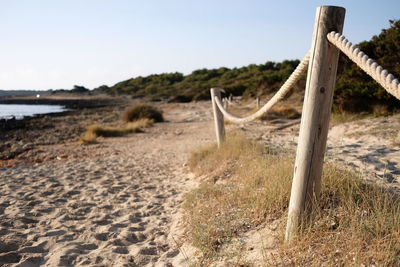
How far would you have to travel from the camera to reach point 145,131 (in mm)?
12406

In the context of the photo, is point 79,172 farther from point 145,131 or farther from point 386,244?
point 145,131

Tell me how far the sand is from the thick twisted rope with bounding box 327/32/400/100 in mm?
1368

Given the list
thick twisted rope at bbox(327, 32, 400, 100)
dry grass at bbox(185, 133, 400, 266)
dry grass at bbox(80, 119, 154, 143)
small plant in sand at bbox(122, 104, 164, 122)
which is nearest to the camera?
thick twisted rope at bbox(327, 32, 400, 100)

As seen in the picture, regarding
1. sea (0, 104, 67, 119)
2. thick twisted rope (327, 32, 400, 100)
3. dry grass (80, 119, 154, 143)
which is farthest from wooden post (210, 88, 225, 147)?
sea (0, 104, 67, 119)

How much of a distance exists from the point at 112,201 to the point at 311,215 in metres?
2.89

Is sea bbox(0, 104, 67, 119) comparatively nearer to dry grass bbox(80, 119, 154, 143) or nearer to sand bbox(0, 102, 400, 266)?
dry grass bbox(80, 119, 154, 143)

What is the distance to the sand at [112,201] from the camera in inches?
110

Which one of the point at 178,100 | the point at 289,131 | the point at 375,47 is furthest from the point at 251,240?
the point at 178,100

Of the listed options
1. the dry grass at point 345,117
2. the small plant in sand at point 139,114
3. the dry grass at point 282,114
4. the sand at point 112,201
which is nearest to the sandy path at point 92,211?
the sand at point 112,201

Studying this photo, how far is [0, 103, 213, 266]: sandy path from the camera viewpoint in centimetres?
279

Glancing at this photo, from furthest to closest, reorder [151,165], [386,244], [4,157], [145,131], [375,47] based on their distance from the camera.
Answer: [145,131], [375,47], [4,157], [151,165], [386,244]

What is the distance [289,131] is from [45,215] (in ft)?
21.1

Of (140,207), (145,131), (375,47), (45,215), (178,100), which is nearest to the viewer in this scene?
(45,215)

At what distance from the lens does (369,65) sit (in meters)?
1.64
